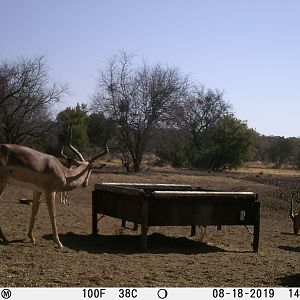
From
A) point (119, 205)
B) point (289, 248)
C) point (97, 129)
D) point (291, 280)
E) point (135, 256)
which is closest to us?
point (291, 280)

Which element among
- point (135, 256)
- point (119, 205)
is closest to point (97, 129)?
point (119, 205)

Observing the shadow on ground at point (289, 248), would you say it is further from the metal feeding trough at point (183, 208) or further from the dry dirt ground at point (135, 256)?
the metal feeding trough at point (183, 208)

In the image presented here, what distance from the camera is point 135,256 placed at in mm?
11062

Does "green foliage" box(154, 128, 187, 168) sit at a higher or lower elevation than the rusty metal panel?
higher

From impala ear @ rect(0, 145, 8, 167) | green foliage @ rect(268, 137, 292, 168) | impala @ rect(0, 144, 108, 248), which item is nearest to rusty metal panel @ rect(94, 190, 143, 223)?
impala @ rect(0, 144, 108, 248)

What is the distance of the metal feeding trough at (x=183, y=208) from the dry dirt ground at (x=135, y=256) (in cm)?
59

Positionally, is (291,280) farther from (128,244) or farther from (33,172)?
(33,172)

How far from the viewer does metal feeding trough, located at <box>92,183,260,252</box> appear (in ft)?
39.7

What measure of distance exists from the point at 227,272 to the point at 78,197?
14.5m

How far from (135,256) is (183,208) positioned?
1865 millimetres

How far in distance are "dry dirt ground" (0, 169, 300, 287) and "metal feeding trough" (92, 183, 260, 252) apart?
59 cm

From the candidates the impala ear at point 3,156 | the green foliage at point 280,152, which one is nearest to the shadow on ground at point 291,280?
the impala ear at point 3,156

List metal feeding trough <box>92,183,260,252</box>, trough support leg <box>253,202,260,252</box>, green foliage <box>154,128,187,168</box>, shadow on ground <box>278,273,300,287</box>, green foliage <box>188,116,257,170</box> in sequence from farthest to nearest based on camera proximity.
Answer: green foliage <box>188,116,257,170</box> < green foliage <box>154,128,187,168</box> < trough support leg <box>253,202,260,252</box> < metal feeding trough <box>92,183,260,252</box> < shadow on ground <box>278,273,300,287</box>

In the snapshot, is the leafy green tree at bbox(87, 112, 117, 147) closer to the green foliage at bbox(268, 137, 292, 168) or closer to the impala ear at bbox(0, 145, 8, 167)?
the impala ear at bbox(0, 145, 8, 167)
